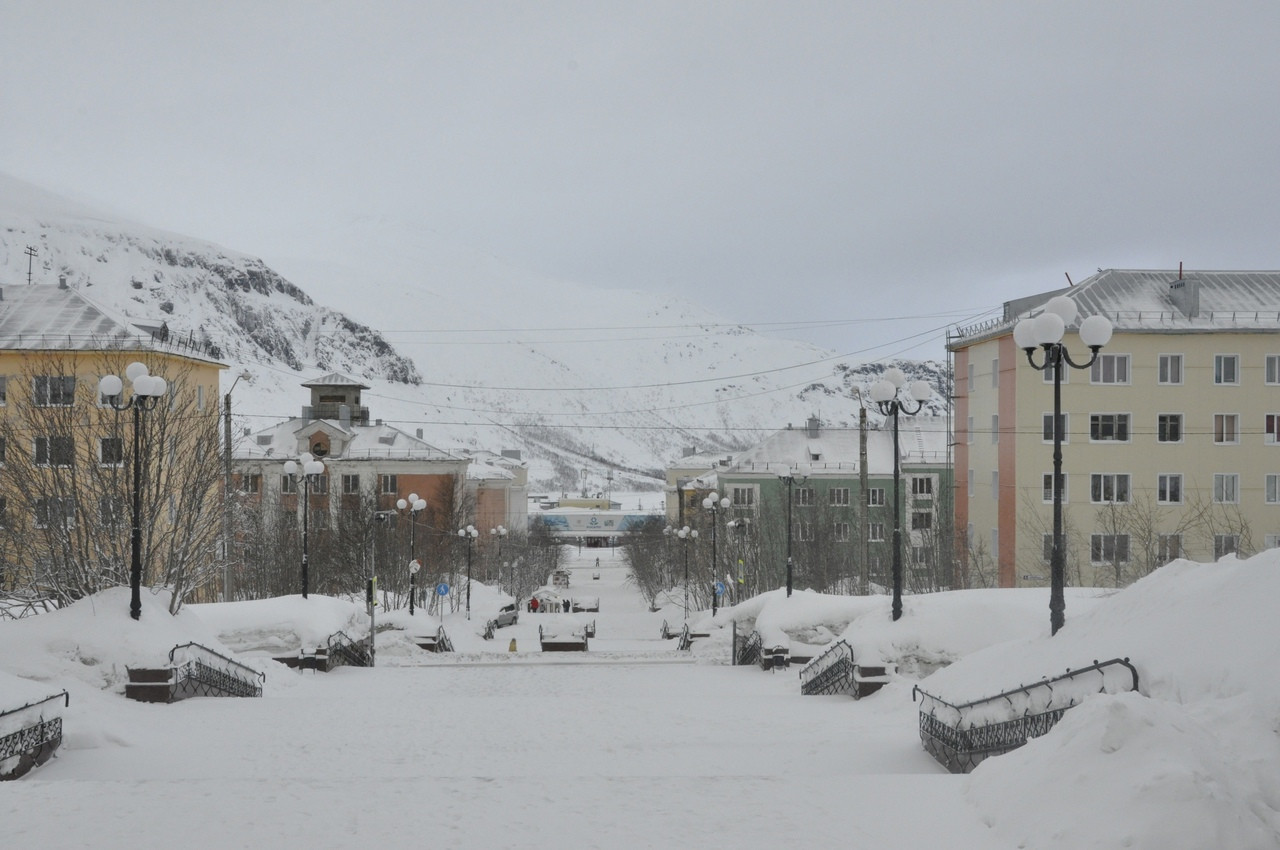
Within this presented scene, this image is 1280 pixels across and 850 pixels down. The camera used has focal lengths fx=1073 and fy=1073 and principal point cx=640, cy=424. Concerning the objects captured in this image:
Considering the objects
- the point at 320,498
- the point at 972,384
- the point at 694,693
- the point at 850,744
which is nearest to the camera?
the point at 850,744

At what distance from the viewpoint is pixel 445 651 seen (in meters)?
36.6

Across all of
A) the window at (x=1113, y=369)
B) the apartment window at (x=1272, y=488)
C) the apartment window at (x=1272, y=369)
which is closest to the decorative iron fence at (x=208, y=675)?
the apartment window at (x=1272, y=369)

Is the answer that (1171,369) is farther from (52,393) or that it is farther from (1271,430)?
(52,393)

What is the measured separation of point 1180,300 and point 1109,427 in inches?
233

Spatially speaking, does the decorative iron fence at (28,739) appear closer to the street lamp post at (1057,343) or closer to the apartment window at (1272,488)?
the street lamp post at (1057,343)

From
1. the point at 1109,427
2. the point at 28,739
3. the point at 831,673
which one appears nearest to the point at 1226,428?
the point at 1109,427

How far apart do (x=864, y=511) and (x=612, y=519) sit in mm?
131721

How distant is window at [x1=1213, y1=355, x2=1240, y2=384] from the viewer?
44406 millimetres

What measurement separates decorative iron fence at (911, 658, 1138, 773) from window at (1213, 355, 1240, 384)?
38.5 meters

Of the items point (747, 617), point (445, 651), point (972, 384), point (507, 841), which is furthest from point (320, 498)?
point (507, 841)

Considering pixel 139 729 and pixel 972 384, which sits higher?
pixel 972 384

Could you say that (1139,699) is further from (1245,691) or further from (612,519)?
(612,519)

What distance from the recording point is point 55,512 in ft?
69.4

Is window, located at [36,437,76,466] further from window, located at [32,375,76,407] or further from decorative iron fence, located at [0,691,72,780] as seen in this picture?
decorative iron fence, located at [0,691,72,780]
